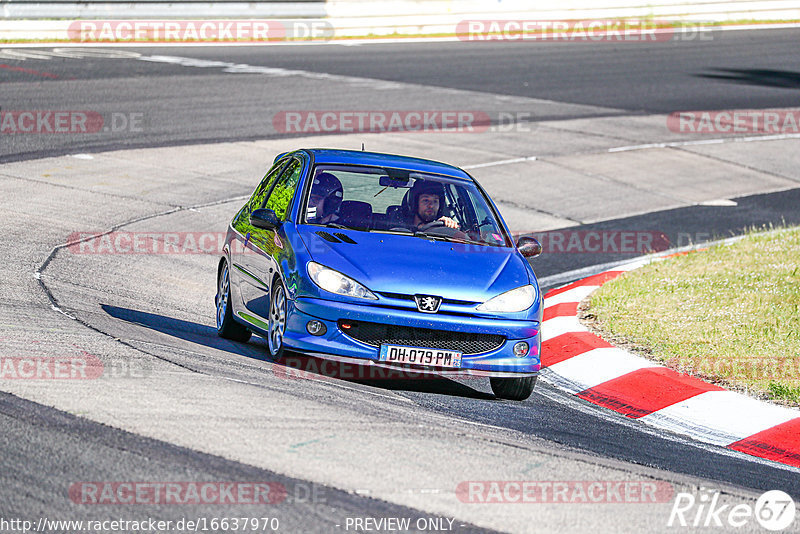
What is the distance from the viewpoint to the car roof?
912 cm

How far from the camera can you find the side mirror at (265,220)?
847 cm

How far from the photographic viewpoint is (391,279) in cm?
761

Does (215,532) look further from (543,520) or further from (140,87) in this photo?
(140,87)

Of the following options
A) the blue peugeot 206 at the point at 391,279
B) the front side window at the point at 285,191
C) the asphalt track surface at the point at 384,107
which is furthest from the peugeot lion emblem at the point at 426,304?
the front side window at the point at 285,191

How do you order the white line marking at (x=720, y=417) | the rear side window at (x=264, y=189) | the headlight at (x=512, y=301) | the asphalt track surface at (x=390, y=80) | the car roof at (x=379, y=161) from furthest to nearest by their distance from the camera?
the asphalt track surface at (x=390, y=80)
the rear side window at (x=264, y=189)
the car roof at (x=379, y=161)
the headlight at (x=512, y=301)
the white line marking at (x=720, y=417)

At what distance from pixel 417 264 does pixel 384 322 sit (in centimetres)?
53

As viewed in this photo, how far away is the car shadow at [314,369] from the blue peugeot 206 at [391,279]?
16 cm

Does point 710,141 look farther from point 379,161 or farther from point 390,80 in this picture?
point 379,161

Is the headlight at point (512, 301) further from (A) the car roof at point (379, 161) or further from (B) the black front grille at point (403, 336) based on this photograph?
(A) the car roof at point (379, 161)

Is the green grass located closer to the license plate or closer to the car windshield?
the car windshield

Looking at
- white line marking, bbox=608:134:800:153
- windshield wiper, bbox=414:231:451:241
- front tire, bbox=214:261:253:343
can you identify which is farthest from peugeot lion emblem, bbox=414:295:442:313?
white line marking, bbox=608:134:800:153

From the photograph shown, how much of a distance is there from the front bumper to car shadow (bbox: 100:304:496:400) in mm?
180

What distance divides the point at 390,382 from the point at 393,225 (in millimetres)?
1196

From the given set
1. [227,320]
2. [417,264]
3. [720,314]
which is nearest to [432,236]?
[417,264]
